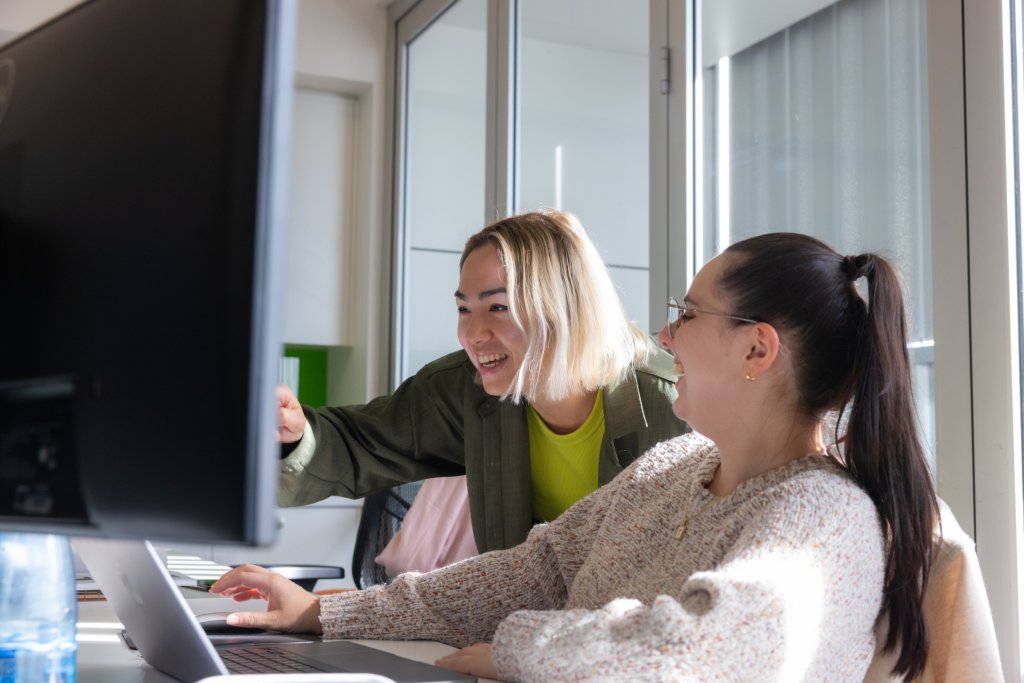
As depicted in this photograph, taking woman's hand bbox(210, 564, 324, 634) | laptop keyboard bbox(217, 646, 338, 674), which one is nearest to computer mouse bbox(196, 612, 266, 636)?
woman's hand bbox(210, 564, 324, 634)

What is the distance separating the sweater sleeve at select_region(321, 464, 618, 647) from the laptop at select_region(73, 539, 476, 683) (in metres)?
0.20

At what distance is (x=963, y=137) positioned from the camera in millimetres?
1834

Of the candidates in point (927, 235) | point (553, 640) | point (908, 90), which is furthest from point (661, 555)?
point (908, 90)

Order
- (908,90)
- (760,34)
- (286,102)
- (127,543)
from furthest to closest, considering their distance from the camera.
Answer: (760,34)
(908,90)
(127,543)
(286,102)

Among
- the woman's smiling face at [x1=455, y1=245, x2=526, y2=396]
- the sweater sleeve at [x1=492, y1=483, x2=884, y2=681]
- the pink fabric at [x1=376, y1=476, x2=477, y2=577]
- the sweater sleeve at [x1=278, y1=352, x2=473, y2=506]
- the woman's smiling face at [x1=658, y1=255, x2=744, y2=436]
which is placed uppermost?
the woman's smiling face at [x1=455, y1=245, x2=526, y2=396]

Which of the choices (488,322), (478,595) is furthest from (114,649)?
(488,322)

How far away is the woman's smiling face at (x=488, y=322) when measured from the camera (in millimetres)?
1885

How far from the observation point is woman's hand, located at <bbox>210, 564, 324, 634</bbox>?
52.4 inches

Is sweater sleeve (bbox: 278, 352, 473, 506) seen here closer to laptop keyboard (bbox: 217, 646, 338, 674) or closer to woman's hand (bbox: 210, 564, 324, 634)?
woman's hand (bbox: 210, 564, 324, 634)

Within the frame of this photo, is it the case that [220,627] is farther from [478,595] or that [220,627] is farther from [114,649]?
[478,595]

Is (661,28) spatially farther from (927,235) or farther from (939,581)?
(939,581)

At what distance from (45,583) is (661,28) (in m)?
2.34

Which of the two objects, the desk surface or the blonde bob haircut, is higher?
the blonde bob haircut

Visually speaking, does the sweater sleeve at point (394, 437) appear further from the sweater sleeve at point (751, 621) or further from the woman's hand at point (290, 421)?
the sweater sleeve at point (751, 621)
